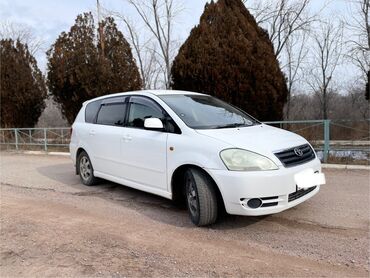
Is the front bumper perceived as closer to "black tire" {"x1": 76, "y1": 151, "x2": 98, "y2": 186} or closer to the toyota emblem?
the toyota emblem

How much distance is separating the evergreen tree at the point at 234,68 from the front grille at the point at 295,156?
5.79 m

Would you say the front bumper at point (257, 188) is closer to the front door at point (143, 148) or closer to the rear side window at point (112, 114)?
the front door at point (143, 148)

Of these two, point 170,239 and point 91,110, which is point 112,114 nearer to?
point 91,110

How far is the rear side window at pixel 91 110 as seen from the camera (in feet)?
20.6

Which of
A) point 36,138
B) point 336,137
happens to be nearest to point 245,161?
point 336,137

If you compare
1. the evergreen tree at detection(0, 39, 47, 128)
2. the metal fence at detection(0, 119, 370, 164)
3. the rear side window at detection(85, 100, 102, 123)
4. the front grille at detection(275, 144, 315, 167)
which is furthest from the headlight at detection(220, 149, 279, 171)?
the evergreen tree at detection(0, 39, 47, 128)

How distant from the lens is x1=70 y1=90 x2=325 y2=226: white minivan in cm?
373

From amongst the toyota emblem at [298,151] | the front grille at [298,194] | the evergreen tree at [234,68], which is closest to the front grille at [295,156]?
the toyota emblem at [298,151]

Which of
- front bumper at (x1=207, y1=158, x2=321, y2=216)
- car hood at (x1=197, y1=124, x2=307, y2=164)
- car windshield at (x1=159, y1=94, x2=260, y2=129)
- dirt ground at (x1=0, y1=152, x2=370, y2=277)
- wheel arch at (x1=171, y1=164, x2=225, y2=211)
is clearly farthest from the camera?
car windshield at (x1=159, y1=94, x2=260, y2=129)

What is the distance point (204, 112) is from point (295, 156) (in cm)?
139

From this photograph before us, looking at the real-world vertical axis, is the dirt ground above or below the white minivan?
below

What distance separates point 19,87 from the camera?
15.6 metres

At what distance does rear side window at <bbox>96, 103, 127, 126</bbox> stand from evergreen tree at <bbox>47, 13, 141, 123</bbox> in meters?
7.27

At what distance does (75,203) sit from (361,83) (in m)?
28.1
